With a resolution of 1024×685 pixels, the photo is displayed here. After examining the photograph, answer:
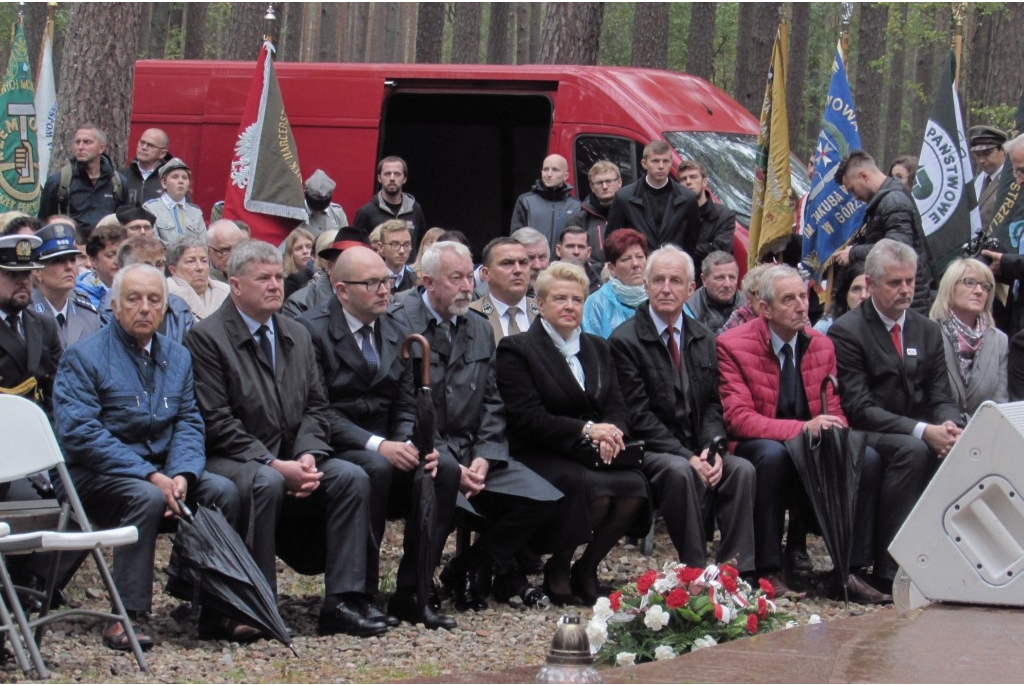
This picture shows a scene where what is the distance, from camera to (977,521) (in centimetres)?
545

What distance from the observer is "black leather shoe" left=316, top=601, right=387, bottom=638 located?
718 cm

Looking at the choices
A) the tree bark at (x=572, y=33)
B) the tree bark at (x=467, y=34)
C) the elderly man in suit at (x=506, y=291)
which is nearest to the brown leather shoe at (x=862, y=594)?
the elderly man in suit at (x=506, y=291)

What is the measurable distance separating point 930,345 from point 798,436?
115 centimetres

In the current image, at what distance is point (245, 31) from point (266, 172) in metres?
16.4

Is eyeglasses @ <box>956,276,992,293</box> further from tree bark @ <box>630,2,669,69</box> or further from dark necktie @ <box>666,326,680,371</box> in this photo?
tree bark @ <box>630,2,669,69</box>

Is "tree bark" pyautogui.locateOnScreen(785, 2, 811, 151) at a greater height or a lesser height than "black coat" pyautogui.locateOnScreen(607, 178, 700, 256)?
greater

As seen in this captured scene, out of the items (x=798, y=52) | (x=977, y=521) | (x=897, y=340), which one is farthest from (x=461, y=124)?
(x=798, y=52)

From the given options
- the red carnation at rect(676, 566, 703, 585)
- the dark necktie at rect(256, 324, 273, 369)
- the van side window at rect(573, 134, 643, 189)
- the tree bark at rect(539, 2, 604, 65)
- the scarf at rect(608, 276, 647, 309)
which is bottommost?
the red carnation at rect(676, 566, 703, 585)

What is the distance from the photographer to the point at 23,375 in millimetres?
7270

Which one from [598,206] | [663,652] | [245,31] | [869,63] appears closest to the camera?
[663,652]

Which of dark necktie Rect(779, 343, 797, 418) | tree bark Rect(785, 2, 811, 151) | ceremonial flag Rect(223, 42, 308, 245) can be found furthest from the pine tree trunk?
dark necktie Rect(779, 343, 797, 418)

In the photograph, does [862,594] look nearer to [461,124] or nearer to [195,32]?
[461,124]

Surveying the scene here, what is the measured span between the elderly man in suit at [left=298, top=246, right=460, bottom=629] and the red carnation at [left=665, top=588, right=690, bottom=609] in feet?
5.69

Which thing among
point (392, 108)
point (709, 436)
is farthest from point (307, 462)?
point (392, 108)
